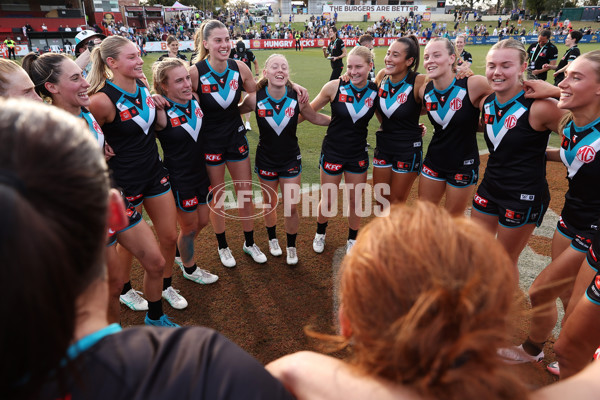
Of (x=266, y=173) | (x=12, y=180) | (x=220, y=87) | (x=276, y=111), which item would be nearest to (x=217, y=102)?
(x=220, y=87)

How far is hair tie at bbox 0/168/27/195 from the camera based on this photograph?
63 cm

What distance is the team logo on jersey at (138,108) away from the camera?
3.18 metres

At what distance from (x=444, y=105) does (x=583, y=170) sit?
145cm

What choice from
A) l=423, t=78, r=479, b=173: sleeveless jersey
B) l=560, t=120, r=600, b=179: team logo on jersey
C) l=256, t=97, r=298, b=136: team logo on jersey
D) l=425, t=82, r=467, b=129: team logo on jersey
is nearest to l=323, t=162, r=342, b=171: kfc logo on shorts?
l=256, t=97, r=298, b=136: team logo on jersey

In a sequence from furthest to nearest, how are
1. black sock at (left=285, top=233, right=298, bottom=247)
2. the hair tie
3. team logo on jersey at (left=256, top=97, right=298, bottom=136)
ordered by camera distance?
black sock at (left=285, top=233, right=298, bottom=247) → team logo on jersey at (left=256, top=97, right=298, bottom=136) → the hair tie

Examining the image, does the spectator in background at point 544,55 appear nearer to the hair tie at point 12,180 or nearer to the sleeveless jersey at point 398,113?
the sleeveless jersey at point 398,113

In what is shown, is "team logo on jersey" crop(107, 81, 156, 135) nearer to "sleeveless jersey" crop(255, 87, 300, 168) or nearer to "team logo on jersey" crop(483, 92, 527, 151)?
"sleeveless jersey" crop(255, 87, 300, 168)

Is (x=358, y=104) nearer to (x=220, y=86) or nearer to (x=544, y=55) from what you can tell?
(x=220, y=86)

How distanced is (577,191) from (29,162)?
342 centimetres

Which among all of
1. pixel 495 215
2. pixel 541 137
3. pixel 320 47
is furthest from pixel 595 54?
pixel 320 47

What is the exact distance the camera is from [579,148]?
107 inches

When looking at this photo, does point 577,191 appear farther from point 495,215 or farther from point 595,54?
point 595,54

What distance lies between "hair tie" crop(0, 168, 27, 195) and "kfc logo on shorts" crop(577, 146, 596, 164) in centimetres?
333

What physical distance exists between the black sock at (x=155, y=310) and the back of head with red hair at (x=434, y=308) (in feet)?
9.42
